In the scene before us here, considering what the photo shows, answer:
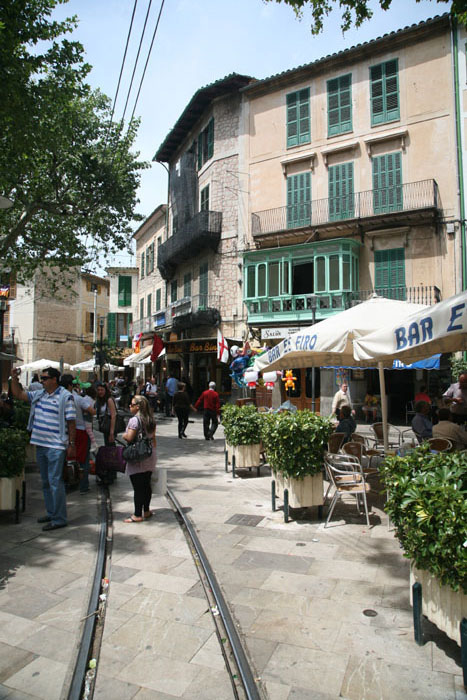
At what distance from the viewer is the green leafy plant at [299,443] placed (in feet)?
19.0

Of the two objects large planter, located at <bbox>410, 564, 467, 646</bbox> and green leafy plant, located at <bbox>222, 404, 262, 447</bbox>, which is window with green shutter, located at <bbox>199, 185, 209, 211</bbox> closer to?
green leafy plant, located at <bbox>222, 404, 262, 447</bbox>

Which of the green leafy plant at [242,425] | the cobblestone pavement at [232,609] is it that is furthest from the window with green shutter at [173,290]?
the cobblestone pavement at [232,609]

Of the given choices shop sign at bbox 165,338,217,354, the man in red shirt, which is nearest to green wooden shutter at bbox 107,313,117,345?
shop sign at bbox 165,338,217,354

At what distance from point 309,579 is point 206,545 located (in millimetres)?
1363

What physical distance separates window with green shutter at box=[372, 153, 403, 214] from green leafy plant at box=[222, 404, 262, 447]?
43.7ft

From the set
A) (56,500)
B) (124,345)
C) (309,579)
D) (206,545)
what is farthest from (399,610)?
(124,345)

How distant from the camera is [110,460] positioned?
7461mm

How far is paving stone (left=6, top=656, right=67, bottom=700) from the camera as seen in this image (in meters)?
2.79

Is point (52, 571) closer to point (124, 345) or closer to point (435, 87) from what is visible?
point (435, 87)

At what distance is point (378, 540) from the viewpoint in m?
5.21

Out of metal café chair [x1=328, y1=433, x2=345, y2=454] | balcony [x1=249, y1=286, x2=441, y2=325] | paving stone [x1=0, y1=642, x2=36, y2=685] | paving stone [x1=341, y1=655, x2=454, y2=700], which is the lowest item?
paving stone [x1=0, y1=642, x2=36, y2=685]

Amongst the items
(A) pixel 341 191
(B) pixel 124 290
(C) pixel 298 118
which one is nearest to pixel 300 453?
(A) pixel 341 191

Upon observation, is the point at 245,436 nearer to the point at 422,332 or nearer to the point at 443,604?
the point at 422,332

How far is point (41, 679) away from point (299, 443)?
142 inches
